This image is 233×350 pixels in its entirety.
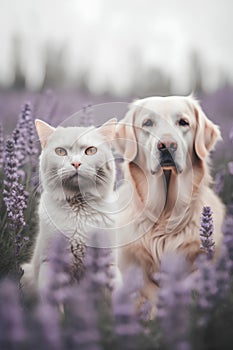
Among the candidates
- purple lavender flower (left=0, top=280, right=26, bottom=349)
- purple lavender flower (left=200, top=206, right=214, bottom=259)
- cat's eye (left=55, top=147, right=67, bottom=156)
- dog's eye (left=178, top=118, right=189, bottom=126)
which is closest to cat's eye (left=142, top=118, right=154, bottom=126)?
dog's eye (left=178, top=118, right=189, bottom=126)

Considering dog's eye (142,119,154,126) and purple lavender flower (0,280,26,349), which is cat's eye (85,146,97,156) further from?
purple lavender flower (0,280,26,349)

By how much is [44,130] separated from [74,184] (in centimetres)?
30

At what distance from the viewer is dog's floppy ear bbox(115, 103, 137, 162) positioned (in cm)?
246

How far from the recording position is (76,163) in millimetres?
2141

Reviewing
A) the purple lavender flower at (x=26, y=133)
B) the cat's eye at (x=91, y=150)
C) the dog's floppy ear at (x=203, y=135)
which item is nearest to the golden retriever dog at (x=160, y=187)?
the dog's floppy ear at (x=203, y=135)

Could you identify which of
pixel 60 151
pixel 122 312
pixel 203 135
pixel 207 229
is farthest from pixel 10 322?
pixel 203 135

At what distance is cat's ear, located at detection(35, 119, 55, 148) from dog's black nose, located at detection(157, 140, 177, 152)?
1.64 ft

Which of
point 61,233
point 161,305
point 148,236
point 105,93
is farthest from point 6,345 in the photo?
point 105,93

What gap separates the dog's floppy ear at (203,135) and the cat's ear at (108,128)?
0.43 metres

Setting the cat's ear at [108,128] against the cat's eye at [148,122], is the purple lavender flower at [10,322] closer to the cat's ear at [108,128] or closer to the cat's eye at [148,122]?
the cat's ear at [108,128]

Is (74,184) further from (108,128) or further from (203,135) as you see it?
(203,135)

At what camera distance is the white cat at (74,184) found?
85.3 inches

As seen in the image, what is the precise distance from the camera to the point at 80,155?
2.19 metres

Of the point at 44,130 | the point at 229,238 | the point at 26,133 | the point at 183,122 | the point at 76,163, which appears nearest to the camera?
the point at 229,238
